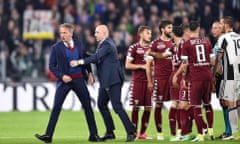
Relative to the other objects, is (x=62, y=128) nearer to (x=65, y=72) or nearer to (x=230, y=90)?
(x=65, y=72)

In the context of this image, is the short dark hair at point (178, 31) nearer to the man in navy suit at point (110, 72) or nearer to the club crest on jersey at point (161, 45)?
the club crest on jersey at point (161, 45)

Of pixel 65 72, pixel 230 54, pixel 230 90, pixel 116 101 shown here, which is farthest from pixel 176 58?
pixel 65 72

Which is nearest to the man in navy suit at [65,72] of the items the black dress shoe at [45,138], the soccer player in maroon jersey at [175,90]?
the black dress shoe at [45,138]

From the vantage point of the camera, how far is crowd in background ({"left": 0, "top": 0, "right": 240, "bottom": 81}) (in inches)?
1289

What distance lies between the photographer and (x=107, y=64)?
19.5 metres

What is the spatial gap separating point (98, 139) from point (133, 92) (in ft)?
5.67

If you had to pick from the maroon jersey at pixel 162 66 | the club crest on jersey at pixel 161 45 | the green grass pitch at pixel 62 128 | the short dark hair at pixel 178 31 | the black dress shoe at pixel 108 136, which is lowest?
the green grass pitch at pixel 62 128

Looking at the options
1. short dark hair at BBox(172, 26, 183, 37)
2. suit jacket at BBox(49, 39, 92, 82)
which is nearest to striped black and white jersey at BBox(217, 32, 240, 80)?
short dark hair at BBox(172, 26, 183, 37)

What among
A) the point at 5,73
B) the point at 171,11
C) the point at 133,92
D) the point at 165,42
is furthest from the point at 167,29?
the point at 171,11

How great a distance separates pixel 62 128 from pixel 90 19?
1194cm

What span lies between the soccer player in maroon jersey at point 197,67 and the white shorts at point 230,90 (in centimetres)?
75

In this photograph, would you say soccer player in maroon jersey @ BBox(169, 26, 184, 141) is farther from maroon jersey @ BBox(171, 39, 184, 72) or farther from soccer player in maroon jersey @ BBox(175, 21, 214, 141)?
soccer player in maroon jersey @ BBox(175, 21, 214, 141)

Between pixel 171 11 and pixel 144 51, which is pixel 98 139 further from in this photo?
pixel 171 11

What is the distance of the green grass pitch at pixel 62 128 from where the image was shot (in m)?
19.7
